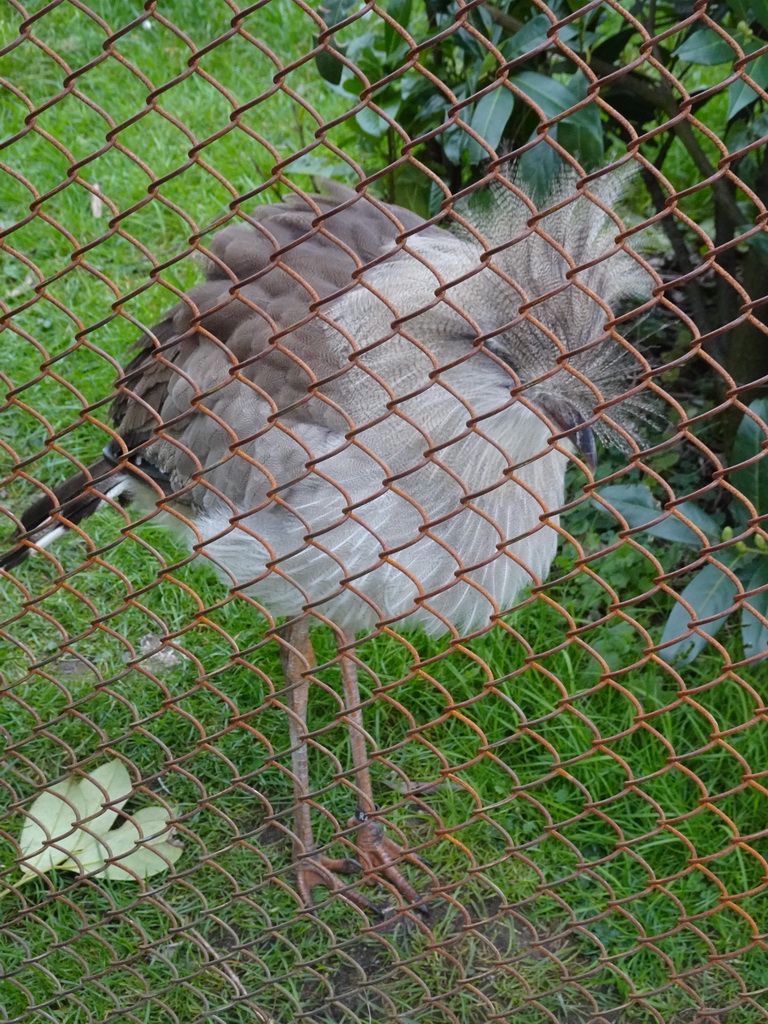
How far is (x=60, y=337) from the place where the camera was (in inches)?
172

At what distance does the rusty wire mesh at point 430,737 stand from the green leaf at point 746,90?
83mm

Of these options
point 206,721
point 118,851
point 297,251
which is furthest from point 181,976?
point 297,251

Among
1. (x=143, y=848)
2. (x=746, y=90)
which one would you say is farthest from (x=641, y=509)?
(x=143, y=848)

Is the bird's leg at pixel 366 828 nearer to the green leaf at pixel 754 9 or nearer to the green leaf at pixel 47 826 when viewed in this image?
the green leaf at pixel 47 826

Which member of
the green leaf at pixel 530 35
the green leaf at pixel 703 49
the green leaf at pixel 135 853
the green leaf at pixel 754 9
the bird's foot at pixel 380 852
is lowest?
the green leaf at pixel 135 853

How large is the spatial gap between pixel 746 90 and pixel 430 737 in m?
1.96

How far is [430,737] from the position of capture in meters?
3.23

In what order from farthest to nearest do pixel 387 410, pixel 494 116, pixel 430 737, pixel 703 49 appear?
pixel 430 737 → pixel 494 116 → pixel 703 49 → pixel 387 410

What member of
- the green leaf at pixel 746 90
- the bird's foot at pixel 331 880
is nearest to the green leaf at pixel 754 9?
the green leaf at pixel 746 90

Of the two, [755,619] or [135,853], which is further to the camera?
[135,853]

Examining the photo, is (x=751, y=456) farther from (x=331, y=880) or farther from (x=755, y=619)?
(x=331, y=880)

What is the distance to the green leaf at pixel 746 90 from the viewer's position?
218cm

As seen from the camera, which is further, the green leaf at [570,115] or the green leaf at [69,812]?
the green leaf at [69,812]

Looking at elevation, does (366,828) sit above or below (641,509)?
below
